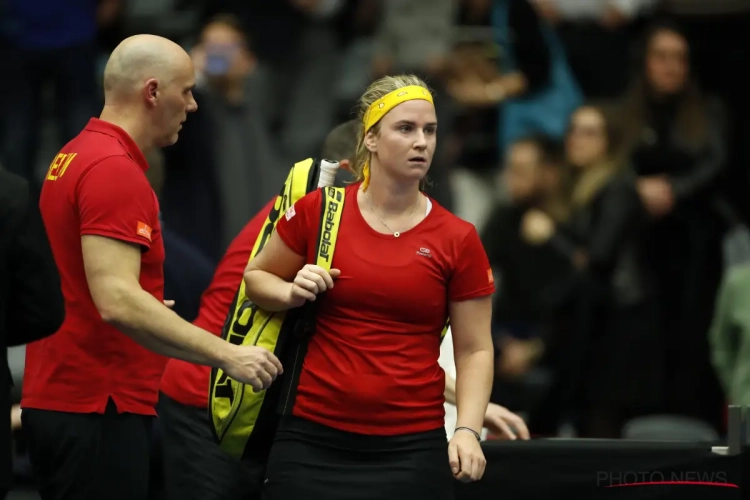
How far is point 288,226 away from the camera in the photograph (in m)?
4.67

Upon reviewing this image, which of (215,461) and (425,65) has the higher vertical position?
(425,65)

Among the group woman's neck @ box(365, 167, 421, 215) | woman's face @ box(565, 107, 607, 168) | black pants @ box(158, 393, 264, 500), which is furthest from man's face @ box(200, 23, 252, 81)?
woman's neck @ box(365, 167, 421, 215)

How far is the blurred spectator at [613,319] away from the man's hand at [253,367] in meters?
4.67

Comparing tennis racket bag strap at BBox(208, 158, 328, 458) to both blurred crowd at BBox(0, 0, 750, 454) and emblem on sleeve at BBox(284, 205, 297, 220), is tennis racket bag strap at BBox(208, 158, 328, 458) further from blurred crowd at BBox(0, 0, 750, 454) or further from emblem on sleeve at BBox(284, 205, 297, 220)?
blurred crowd at BBox(0, 0, 750, 454)

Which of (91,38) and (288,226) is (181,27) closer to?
(91,38)

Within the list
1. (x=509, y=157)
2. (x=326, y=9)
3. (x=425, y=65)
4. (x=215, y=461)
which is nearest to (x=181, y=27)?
(x=326, y=9)

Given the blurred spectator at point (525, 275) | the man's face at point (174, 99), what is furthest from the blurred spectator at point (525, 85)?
the man's face at point (174, 99)

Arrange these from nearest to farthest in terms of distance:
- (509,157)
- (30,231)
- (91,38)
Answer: (30,231) → (91,38) → (509,157)

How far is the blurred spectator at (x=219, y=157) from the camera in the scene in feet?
28.0

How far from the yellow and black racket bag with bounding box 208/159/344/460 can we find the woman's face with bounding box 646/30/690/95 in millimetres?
4850

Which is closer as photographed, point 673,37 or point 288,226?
point 288,226

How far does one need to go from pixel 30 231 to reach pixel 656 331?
5.37m

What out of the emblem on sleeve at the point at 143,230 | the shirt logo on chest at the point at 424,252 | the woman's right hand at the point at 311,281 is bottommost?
the woman's right hand at the point at 311,281

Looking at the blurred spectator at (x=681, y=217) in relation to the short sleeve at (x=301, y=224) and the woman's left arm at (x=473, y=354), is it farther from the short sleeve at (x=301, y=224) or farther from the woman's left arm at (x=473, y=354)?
the short sleeve at (x=301, y=224)
